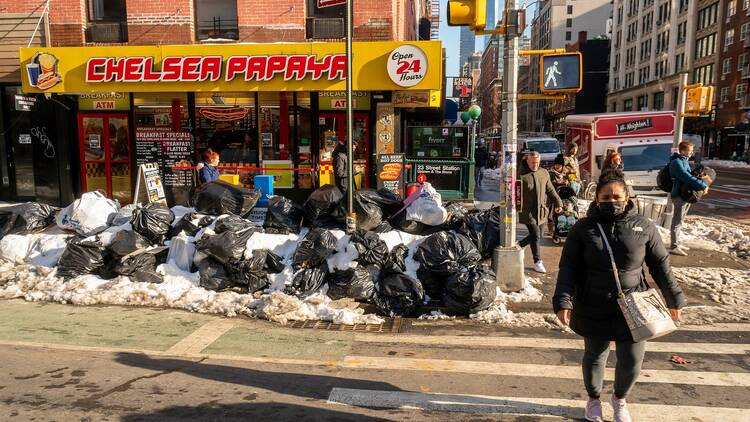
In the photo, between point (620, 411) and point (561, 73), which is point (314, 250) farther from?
point (620, 411)

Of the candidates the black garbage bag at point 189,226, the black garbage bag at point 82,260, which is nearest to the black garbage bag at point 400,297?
the black garbage bag at point 189,226

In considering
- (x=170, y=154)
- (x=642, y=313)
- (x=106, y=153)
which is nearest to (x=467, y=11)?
(x=642, y=313)

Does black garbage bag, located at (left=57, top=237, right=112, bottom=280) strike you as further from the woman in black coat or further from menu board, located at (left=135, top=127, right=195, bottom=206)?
the woman in black coat

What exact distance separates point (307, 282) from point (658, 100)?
73.0 meters

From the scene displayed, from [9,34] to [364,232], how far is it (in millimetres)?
11116

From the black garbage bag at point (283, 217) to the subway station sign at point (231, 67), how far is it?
448cm

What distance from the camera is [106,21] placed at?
42.6ft

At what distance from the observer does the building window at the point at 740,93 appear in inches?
2084

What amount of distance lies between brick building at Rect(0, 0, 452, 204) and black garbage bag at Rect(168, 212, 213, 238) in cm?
476

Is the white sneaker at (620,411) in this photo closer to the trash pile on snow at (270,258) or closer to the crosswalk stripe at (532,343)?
the crosswalk stripe at (532,343)

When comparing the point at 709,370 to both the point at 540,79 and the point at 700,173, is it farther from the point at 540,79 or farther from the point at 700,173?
the point at 700,173

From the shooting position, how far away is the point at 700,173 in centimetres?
882

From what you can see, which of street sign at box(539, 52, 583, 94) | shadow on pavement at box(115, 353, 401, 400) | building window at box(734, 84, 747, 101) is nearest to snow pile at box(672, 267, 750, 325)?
street sign at box(539, 52, 583, 94)

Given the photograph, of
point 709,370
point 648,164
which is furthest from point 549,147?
point 709,370
